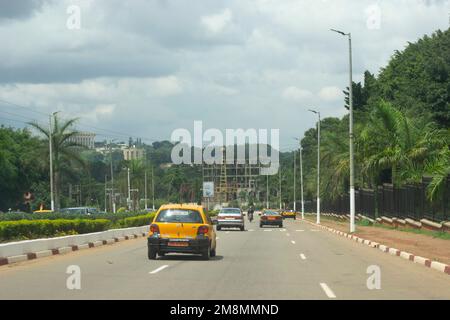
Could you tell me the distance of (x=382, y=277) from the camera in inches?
677

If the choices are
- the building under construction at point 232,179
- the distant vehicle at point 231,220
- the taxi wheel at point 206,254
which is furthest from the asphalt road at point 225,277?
the building under construction at point 232,179

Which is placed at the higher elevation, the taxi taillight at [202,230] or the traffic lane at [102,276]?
the taxi taillight at [202,230]

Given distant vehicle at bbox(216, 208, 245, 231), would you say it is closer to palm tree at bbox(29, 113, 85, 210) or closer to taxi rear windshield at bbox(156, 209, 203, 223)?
Result: palm tree at bbox(29, 113, 85, 210)

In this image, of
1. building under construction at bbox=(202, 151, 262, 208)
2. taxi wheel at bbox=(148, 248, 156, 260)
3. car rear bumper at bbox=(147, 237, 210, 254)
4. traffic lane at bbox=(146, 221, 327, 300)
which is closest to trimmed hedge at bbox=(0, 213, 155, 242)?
taxi wheel at bbox=(148, 248, 156, 260)

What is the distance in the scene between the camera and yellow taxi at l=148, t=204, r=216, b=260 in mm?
21500

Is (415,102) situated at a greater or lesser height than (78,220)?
greater

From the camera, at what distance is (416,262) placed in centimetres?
2170

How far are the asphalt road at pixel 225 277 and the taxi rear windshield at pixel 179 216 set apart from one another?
118 cm

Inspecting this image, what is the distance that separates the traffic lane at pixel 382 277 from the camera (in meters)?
13.9

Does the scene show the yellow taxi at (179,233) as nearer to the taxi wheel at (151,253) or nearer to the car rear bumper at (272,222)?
the taxi wheel at (151,253)
